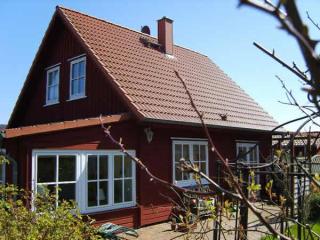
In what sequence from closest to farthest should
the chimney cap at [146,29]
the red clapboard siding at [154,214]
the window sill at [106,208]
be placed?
the window sill at [106,208] → the red clapboard siding at [154,214] → the chimney cap at [146,29]

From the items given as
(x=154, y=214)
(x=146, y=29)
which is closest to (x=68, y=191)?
(x=154, y=214)

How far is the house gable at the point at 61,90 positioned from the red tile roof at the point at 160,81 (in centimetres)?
42

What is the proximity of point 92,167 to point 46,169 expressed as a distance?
133 centimetres

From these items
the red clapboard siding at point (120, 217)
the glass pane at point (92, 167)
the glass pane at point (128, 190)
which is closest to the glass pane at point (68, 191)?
the glass pane at point (92, 167)

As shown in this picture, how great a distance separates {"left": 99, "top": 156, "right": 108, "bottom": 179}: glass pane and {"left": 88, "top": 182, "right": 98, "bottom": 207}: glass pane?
1.04 ft

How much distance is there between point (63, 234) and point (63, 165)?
503cm

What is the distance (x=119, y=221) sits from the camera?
10758 millimetres

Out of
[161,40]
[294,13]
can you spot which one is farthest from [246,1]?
[161,40]

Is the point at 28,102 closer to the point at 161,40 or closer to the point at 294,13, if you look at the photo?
the point at 161,40

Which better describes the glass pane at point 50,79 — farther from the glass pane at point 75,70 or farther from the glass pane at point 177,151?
the glass pane at point 177,151

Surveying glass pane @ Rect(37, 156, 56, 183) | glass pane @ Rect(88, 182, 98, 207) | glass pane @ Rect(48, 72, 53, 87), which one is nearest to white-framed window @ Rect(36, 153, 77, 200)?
glass pane @ Rect(37, 156, 56, 183)

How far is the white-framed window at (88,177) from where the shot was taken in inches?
375

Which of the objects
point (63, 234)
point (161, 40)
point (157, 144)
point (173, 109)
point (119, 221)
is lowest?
point (119, 221)

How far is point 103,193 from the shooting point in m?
10.7
